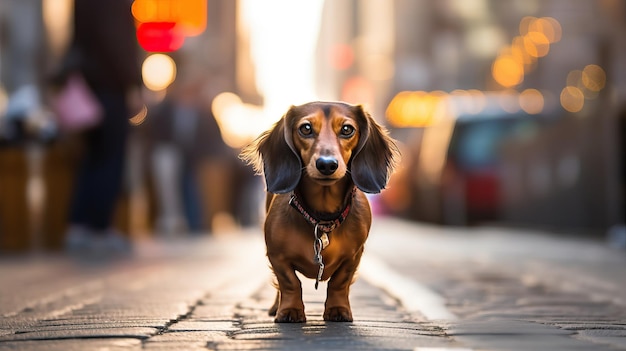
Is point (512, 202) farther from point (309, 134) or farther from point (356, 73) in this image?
point (356, 73)

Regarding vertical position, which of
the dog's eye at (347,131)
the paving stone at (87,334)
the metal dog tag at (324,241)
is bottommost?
the paving stone at (87,334)

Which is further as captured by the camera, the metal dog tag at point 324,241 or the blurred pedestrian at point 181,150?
the blurred pedestrian at point 181,150

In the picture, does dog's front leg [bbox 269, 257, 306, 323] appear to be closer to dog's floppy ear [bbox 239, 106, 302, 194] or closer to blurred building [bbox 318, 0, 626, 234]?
dog's floppy ear [bbox 239, 106, 302, 194]

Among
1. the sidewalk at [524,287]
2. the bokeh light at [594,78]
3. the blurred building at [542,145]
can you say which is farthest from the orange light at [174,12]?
the sidewalk at [524,287]

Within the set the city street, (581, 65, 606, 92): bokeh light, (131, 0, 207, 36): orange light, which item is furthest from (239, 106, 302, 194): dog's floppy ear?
(131, 0, 207, 36): orange light

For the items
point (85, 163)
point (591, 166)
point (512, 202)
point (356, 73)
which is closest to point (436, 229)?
point (512, 202)

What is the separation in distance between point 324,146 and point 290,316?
2.54ft

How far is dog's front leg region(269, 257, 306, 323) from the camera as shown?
17.3 ft

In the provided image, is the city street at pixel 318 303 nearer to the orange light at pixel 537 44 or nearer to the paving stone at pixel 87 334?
the paving stone at pixel 87 334

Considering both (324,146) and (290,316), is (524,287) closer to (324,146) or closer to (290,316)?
(290,316)

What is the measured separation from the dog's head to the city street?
0.61 metres

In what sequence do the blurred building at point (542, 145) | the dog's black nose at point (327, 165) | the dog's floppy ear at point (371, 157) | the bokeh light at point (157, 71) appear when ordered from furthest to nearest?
the bokeh light at point (157, 71) → the blurred building at point (542, 145) → the dog's floppy ear at point (371, 157) → the dog's black nose at point (327, 165)

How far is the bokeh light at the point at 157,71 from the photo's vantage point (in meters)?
26.2

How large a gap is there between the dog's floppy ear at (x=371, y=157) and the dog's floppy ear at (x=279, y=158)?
0.25 m
